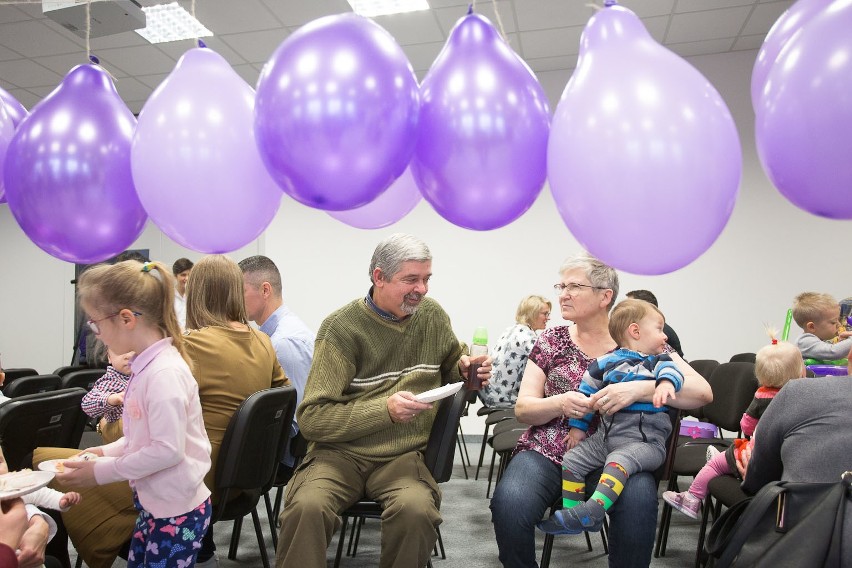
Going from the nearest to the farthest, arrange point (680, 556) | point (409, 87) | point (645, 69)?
point (645, 69)
point (409, 87)
point (680, 556)

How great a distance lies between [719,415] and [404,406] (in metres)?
2.36

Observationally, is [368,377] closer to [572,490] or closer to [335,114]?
[572,490]

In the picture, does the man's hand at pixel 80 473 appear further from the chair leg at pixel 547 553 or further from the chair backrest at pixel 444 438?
the chair leg at pixel 547 553

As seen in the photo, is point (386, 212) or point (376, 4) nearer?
point (386, 212)

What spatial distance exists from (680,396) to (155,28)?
4.71m

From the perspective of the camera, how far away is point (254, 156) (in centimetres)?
133

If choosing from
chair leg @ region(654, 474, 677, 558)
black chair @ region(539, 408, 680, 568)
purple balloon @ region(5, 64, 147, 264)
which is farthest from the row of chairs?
chair leg @ region(654, 474, 677, 558)

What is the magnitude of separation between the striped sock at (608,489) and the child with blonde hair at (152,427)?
1.17 m

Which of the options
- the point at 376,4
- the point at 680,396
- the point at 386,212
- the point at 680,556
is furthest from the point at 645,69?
the point at 376,4

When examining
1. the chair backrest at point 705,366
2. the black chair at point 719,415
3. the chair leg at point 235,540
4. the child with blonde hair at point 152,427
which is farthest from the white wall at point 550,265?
the child with blonde hair at point 152,427

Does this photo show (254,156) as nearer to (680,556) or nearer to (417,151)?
(417,151)

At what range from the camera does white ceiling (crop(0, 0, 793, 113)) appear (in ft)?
15.4

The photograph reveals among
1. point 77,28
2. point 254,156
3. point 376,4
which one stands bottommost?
point 254,156

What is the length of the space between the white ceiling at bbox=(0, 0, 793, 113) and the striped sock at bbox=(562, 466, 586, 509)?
3340 millimetres
